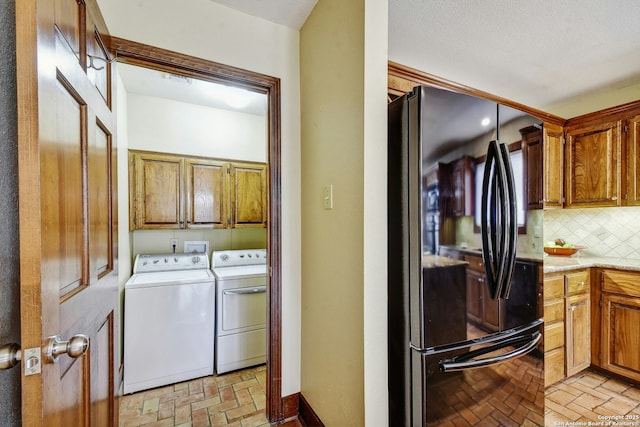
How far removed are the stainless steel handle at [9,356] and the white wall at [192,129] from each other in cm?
253

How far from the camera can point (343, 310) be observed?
140 centimetres

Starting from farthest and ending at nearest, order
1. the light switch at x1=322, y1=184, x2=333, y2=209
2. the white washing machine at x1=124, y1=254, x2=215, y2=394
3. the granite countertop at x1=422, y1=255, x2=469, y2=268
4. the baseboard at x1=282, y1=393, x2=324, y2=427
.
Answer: the white washing machine at x1=124, y1=254, x2=215, y2=394 < the baseboard at x1=282, y1=393, x2=324, y2=427 < the light switch at x1=322, y1=184, x2=333, y2=209 < the granite countertop at x1=422, y1=255, x2=469, y2=268

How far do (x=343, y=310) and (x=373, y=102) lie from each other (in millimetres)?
990

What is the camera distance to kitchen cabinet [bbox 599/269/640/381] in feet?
7.16

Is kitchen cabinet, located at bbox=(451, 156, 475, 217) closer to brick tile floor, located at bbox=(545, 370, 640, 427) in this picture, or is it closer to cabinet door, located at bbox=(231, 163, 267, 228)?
brick tile floor, located at bbox=(545, 370, 640, 427)

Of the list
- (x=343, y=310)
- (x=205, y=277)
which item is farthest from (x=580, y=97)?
(x=205, y=277)

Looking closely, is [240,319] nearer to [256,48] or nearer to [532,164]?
[256,48]

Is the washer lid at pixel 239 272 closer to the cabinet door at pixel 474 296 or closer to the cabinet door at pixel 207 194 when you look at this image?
the cabinet door at pixel 207 194

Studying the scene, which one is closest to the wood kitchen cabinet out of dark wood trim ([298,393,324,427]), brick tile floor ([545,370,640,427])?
brick tile floor ([545,370,640,427])

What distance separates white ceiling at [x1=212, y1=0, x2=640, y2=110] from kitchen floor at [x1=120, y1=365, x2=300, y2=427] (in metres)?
2.57

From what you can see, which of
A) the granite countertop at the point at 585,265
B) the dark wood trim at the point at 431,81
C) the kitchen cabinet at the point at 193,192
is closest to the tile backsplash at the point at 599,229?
the granite countertop at the point at 585,265

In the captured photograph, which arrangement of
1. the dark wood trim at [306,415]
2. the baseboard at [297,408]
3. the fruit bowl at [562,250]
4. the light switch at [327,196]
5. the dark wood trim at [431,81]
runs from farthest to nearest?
the fruit bowl at [562,250], the dark wood trim at [431,81], the baseboard at [297,408], the dark wood trim at [306,415], the light switch at [327,196]

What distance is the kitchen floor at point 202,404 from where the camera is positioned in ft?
6.04

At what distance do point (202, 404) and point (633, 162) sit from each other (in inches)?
155
